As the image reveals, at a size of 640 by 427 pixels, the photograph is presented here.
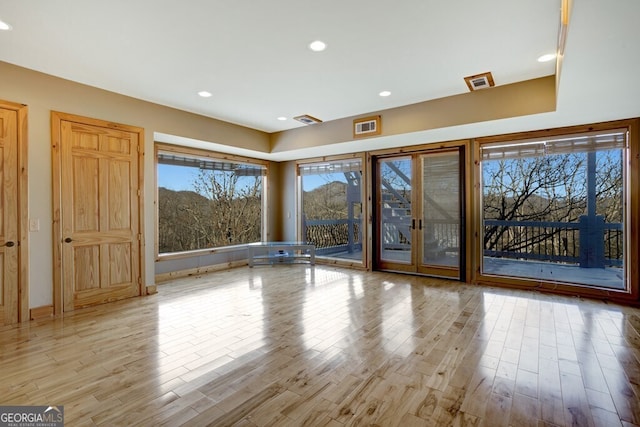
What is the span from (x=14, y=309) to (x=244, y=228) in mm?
4016

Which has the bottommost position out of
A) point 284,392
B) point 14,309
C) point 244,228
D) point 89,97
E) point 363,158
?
point 284,392

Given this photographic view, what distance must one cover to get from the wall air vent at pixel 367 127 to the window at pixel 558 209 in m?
1.75

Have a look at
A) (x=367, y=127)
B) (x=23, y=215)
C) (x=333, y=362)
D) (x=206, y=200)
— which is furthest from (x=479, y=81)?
(x=23, y=215)

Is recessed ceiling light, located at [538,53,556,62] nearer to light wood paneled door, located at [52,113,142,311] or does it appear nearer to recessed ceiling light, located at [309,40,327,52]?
recessed ceiling light, located at [309,40,327,52]

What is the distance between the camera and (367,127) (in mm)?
5184

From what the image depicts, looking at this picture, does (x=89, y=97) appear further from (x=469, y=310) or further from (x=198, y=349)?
(x=469, y=310)

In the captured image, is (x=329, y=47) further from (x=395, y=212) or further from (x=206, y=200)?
(x=206, y=200)

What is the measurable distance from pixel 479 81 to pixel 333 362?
3574 mm

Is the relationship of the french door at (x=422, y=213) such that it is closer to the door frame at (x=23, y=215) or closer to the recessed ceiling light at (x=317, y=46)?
the recessed ceiling light at (x=317, y=46)

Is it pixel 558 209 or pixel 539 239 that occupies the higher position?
pixel 558 209

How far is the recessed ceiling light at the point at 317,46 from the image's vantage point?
296 cm

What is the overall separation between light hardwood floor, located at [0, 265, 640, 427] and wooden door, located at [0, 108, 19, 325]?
1.06 feet

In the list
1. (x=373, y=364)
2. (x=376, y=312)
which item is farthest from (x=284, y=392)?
(x=376, y=312)

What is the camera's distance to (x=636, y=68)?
8.25 ft
